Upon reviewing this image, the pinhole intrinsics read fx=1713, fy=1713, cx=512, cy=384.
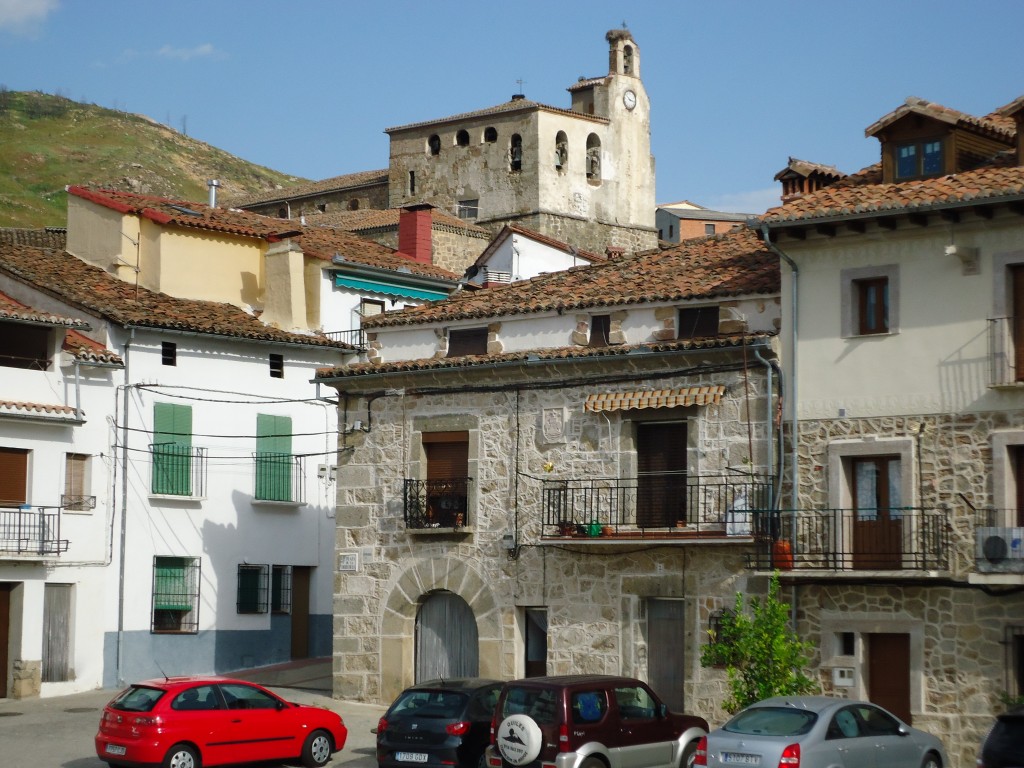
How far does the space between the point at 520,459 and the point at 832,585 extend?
6080 mm

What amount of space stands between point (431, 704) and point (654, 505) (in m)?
6.33

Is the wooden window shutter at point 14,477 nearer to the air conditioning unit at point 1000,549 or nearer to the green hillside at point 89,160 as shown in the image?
the air conditioning unit at point 1000,549

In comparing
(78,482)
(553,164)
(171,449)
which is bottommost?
(78,482)

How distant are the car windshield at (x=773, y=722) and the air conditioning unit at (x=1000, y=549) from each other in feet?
16.4

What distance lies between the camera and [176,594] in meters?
35.6

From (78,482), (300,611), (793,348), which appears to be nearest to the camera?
(793,348)

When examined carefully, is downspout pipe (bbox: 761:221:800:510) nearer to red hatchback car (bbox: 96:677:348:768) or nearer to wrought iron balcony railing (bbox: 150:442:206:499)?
red hatchback car (bbox: 96:677:348:768)

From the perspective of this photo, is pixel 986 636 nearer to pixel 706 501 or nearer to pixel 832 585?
pixel 832 585

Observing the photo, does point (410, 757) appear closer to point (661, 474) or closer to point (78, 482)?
point (661, 474)

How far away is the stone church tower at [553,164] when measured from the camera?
8469 centimetres

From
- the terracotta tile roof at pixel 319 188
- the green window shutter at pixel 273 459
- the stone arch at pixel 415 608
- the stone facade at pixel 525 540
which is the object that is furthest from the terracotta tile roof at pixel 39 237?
the terracotta tile roof at pixel 319 188

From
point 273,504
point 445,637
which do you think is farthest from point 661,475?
point 273,504

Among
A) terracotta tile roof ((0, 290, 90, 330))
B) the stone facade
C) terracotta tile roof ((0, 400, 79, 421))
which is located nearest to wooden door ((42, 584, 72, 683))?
terracotta tile roof ((0, 400, 79, 421))

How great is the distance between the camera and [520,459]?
29062 millimetres
